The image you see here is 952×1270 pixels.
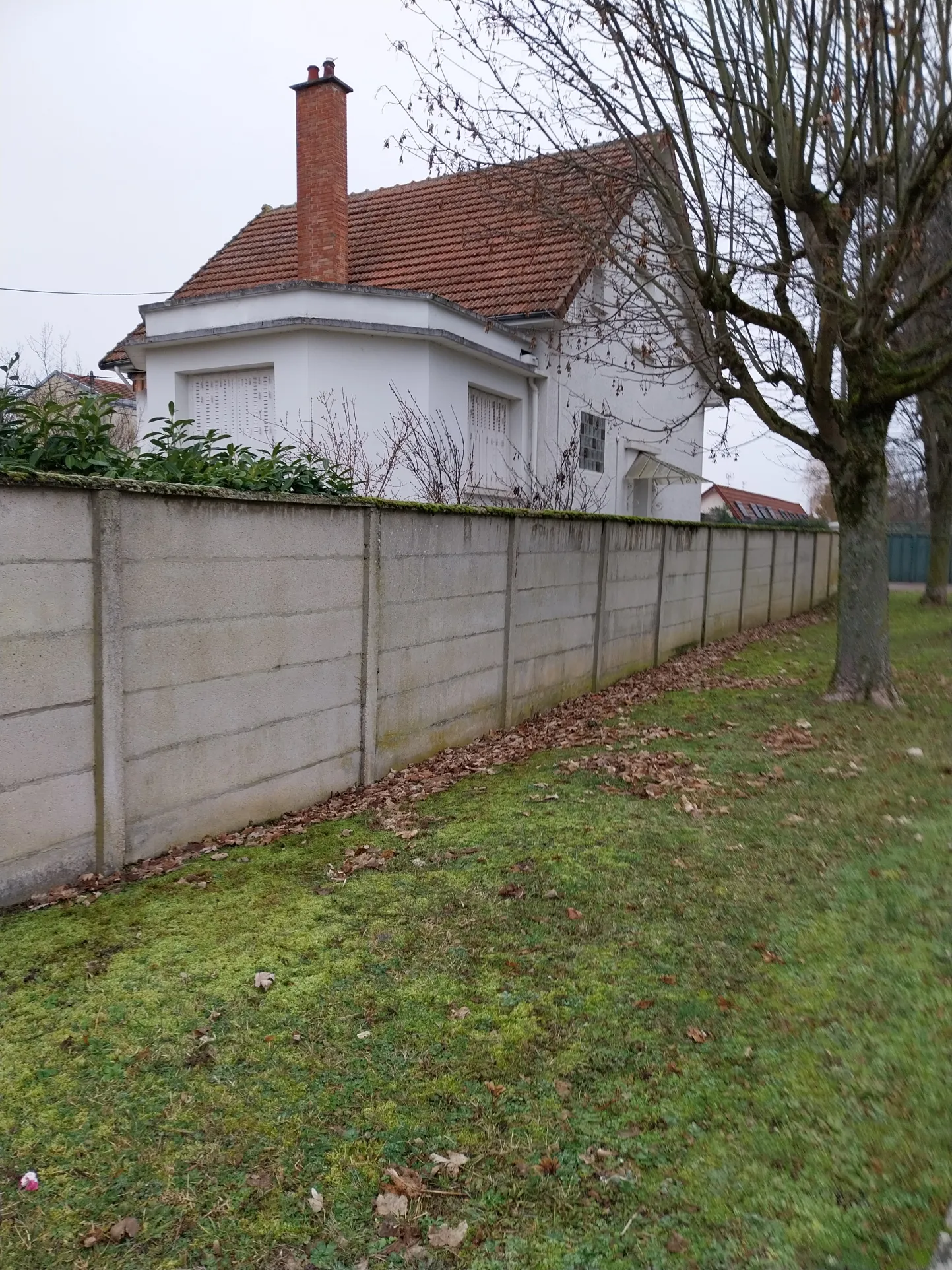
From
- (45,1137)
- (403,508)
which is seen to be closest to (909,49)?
(403,508)

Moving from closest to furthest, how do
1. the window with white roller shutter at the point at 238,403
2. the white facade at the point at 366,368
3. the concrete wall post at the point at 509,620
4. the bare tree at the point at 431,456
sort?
the concrete wall post at the point at 509,620, the bare tree at the point at 431,456, the white facade at the point at 366,368, the window with white roller shutter at the point at 238,403

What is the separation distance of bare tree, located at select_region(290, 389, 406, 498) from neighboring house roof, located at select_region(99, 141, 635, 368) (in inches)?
81.0

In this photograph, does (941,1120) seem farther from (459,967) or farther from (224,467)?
(224,467)

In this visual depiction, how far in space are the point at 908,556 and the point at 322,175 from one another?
1244 inches

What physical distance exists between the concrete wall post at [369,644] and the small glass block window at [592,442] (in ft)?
33.8

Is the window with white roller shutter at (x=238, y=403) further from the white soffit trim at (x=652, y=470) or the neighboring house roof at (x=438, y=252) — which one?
the white soffit trim at (x=652, y=470)

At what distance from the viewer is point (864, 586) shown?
873 cm

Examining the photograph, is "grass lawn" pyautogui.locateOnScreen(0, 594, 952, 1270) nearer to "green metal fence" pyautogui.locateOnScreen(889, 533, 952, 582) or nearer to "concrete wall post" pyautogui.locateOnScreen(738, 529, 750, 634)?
"concrete wall post" pyautogui.locateOnScreen(738, 529, 750, 634)

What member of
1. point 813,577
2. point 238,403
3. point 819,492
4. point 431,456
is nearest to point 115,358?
point 238,403

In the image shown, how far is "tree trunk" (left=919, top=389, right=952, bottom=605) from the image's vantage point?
18250 mm

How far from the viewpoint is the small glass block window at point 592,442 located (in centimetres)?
1586

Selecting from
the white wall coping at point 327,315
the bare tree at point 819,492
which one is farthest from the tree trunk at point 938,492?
the bare tree at point 819,492

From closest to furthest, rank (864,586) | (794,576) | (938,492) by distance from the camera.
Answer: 1. (864,586)
2. (794,576)
3. (938,492)

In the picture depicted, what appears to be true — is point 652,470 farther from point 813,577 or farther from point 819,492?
point 819,492
